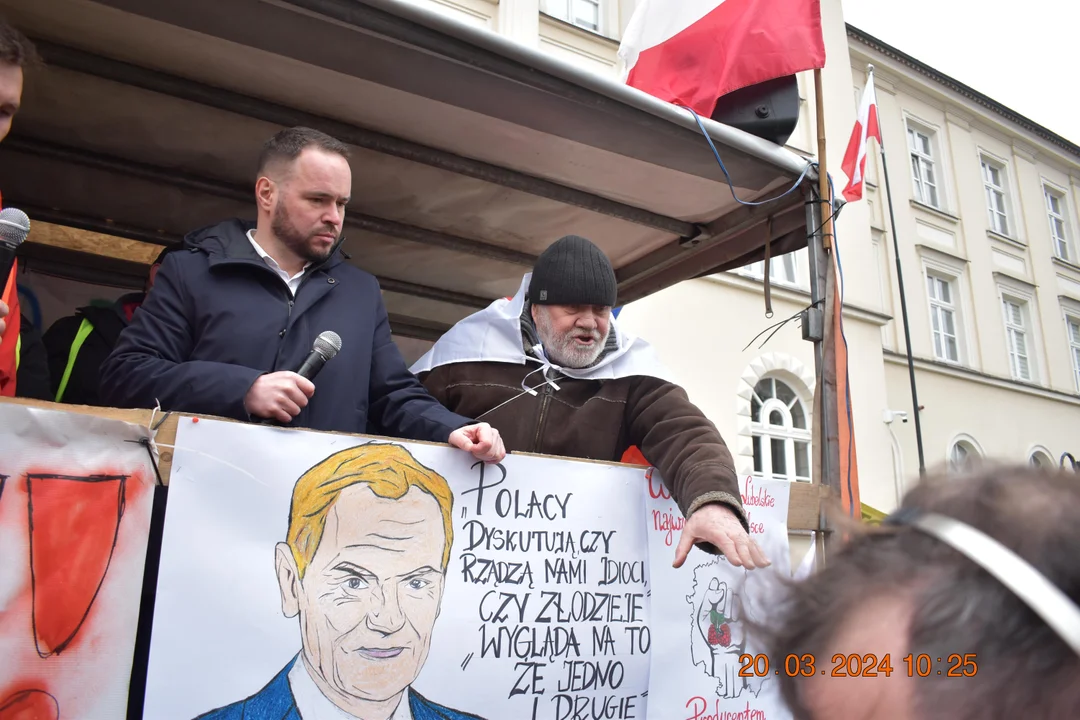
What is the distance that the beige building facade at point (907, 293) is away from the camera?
38.7ft

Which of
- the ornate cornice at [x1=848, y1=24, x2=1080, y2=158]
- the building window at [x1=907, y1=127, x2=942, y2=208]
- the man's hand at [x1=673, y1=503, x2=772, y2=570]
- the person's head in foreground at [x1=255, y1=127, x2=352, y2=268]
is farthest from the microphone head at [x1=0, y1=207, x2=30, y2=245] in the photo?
the building window at [x1=907, y1=127, x2=942, y2=208]

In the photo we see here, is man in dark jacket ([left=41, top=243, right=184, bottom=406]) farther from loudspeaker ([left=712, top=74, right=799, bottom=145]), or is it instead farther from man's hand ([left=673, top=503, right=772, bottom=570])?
loudspeaker ([left=712, top=74, right=799, bottom=145])

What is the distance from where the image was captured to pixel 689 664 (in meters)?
1.98

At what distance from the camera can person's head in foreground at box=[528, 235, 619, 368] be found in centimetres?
238

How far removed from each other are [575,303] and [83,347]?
1.63 metres

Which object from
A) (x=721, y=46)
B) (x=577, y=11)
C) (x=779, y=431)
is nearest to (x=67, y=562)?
(x=721, y=46)

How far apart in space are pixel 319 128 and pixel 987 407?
18.4m

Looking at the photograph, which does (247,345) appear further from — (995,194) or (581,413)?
(995,194)

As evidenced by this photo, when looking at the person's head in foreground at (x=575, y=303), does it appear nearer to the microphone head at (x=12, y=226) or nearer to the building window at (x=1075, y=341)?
the microphone head at (x=12, y=226)

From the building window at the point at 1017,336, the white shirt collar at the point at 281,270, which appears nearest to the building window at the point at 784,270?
the building window at the point at 1017,336

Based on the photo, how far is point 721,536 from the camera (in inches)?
Answer: 68.2

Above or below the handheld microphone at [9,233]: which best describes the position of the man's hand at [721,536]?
below

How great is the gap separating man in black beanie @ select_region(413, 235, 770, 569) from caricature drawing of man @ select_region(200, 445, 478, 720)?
2.26 ft

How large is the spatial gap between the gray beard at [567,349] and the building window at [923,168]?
1770 centimetres
